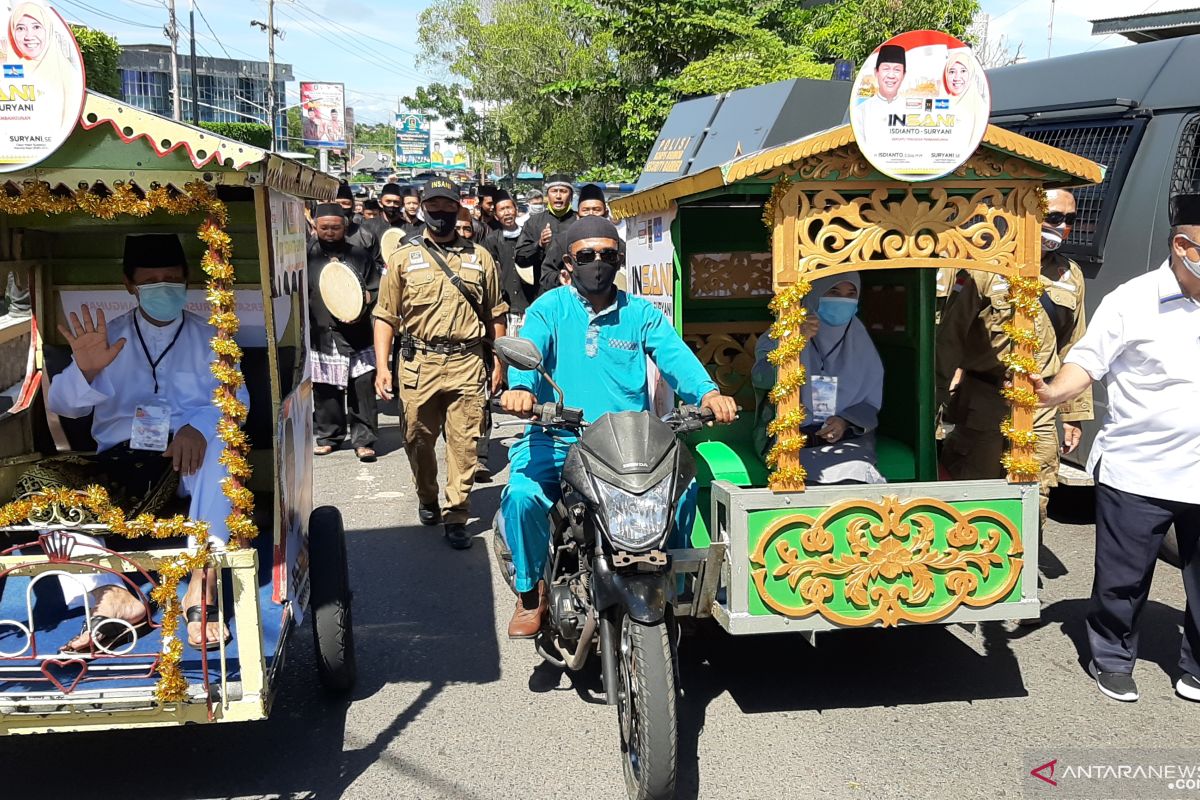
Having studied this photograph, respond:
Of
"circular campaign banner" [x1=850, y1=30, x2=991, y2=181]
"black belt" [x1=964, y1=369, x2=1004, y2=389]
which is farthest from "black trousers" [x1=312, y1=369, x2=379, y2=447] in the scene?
"circular campaign banner" [x1=850, y1=30, x2=991, y2=181]

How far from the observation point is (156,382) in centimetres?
429

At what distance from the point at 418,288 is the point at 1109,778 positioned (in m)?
4.38

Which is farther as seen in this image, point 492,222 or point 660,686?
point 492,222

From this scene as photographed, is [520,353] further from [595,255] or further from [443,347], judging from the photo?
[443,347]

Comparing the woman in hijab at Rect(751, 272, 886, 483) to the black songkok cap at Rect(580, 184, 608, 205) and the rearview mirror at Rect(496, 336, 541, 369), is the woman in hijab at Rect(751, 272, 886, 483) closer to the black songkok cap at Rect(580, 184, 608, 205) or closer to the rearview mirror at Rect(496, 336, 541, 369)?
the rearview mirror at Rect(496, 336, 541, 369)

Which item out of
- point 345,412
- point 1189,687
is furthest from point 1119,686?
point 345,412

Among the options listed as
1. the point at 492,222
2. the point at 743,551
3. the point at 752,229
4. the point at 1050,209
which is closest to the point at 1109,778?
the point at 743,551

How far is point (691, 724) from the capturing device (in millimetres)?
4062

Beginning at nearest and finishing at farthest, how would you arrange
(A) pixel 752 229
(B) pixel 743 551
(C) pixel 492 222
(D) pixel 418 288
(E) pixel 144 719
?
(E) pixel 144 719, (B) pixel 743 551, (A) pixel 752 229, (D) pixel 418 288, (C) pixel 492 222

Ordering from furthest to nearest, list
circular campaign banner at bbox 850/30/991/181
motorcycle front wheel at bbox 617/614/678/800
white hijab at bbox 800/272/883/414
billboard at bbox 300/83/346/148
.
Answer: billboard at bbox 300/83/346/148, white hijab at bbox 800/272/883/414, circular campaign banner at bbox 850/30/991/181, motorcycle front wheel at bbox 617/614/678/800

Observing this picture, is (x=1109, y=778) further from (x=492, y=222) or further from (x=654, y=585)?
(x=492, y=222)

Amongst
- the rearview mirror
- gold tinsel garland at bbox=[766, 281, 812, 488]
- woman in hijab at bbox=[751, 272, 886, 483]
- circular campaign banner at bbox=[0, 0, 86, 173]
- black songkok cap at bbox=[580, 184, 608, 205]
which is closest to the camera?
circular campaign banner at bbox=[0, 0, 86, 173]

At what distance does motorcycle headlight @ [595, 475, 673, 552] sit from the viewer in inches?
132

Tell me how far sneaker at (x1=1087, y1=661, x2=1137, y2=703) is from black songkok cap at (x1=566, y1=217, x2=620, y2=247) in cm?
269
